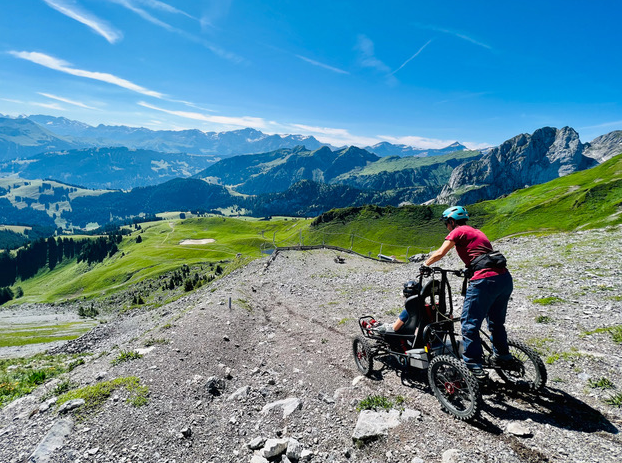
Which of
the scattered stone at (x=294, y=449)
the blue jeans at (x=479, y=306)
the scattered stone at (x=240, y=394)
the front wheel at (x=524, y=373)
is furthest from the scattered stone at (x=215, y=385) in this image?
the front wheel at (x=524, y=373)

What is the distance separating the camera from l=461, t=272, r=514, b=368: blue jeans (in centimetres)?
723

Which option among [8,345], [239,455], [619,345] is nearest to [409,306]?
[239,455]

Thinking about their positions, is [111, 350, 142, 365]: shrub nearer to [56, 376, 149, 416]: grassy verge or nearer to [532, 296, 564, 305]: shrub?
[56, 376, 149, 416]: grassy verge

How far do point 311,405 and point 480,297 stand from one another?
5247 mm

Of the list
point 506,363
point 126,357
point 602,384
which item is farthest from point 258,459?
point 602,384

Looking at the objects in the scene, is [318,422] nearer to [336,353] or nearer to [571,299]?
[336,353]

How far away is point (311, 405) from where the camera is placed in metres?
8.16

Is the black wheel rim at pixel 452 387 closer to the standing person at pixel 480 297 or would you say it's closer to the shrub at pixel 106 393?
the standing person at pixel 480 297

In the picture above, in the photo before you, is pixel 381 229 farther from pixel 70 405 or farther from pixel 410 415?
pixel 70 405

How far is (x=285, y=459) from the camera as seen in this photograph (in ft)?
20.5

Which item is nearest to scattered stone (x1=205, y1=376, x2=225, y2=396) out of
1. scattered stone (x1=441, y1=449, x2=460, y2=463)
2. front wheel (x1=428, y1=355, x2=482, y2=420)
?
front wheel (x1=428, y1=355, x2=482, y2=420)

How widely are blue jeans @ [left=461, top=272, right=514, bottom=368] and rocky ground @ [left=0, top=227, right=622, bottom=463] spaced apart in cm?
149

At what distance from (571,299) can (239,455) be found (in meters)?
16.6

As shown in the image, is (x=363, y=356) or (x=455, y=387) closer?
(x=455, y=387)
